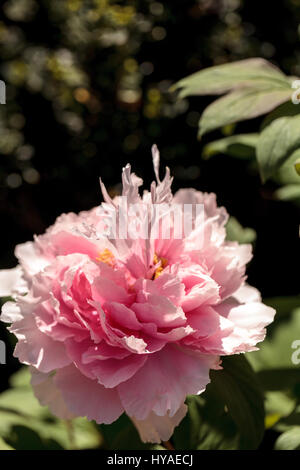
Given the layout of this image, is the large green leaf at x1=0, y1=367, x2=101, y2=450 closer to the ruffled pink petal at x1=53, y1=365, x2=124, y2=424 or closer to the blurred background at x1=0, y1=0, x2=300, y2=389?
the ruffled pink petal at x1=53, y1=365, x2=124, y2=424

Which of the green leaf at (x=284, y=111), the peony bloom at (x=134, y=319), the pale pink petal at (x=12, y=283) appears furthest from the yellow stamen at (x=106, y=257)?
the green leaf at (x=284, y=111)

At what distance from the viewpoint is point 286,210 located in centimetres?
159

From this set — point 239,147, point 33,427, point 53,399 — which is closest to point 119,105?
point 239,147

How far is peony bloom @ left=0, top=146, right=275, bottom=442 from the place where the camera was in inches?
25.1

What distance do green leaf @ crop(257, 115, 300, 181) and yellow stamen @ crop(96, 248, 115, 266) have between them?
7.8 inches

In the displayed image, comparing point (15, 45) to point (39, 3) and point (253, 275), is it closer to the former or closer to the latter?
point (39, 3)

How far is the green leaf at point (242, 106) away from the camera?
0.78 metres

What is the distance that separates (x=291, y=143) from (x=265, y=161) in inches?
1.4

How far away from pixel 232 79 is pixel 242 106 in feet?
0.24

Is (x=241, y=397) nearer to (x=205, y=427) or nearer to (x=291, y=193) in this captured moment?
(x=205, y=427)

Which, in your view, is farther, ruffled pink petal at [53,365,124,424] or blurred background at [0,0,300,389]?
blurred background at [0,0,300,389]

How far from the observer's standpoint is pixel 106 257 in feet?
2.30

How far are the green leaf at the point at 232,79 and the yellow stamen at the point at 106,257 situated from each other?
274mm

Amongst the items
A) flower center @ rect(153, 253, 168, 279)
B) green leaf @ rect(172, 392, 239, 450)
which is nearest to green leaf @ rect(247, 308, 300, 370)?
green leaf @ rect(172, 392, 239, 450)
